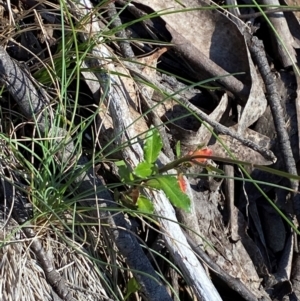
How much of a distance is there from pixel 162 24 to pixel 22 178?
842 mm

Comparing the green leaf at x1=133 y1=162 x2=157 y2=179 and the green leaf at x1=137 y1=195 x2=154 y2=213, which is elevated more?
the green leaf at x1=133 y1=162 x2=157 y2=179

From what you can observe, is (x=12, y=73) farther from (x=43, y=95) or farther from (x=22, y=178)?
(x=22, y=178)

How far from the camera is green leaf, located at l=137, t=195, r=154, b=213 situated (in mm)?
1840

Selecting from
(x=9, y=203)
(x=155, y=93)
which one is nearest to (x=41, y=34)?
(x=155, y=93)

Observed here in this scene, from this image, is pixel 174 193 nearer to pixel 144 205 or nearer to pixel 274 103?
pixel 144 205

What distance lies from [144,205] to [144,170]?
0.36 ft

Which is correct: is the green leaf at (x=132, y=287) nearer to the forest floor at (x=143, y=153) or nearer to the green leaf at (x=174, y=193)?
the forest floor at (x=143, y=153)

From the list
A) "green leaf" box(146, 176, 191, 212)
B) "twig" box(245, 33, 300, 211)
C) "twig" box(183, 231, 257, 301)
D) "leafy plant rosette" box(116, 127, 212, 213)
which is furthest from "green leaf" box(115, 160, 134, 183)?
"twig" box(245, 33, 300, 211)

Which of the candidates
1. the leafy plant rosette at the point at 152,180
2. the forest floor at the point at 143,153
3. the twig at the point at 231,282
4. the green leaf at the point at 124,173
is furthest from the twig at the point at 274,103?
the green leaf at the point at 124,173

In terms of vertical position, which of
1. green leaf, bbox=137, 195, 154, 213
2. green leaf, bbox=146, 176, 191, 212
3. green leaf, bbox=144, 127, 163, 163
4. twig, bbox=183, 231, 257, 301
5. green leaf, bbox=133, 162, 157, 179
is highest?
green leaf, bbox=144, 127, 163, 163

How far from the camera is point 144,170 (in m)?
1.83

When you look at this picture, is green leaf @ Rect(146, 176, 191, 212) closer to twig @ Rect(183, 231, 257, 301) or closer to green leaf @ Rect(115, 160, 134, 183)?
green leaf @ Rect(115, 160, 134, 183)

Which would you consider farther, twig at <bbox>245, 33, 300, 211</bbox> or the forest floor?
twig at <bbox>245, 33, 300, 211</bbox>

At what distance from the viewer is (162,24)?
7.76 ft
